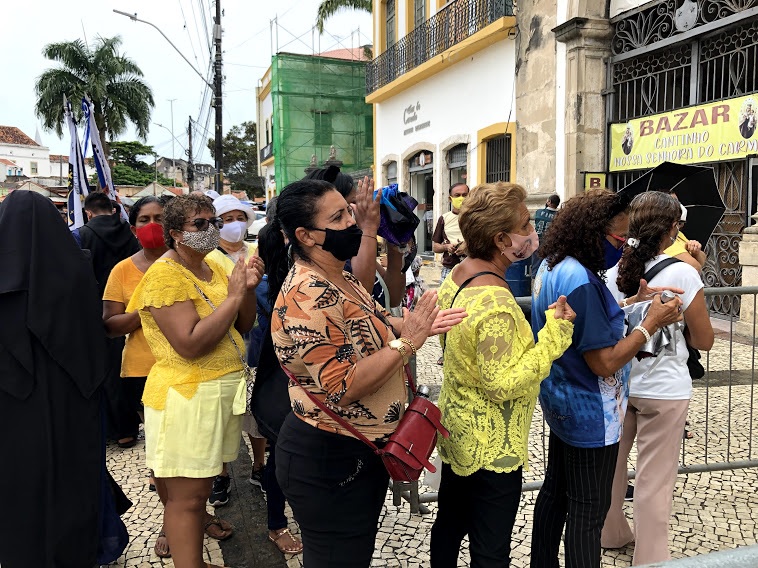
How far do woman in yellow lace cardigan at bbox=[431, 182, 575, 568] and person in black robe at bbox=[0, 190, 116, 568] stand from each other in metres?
1.46

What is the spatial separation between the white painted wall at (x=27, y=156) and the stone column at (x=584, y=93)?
304ft

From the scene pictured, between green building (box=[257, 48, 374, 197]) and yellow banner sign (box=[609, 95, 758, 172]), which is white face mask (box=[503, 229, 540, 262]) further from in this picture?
green building (box=[257, 48, 374, 197])

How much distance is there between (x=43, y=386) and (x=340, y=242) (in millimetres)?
1324

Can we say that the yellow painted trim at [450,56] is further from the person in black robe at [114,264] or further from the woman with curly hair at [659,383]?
the woman with curly hair at [659,383]

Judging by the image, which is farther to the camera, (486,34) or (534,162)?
(486,34)

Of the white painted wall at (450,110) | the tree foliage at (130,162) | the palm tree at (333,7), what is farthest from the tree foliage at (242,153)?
the white painted wall at (450,110)

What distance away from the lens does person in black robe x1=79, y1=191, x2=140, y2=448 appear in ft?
14.5

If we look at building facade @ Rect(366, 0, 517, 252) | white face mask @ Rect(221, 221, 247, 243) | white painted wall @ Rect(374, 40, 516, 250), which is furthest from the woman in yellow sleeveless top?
white painted wall @ Rect(374, 40, 516, 250)

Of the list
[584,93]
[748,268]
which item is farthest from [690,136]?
[748,268]

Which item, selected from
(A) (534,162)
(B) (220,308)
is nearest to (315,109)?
(A) (534,162)

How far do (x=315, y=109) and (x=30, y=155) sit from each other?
7952cm

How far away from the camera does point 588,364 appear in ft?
7.48

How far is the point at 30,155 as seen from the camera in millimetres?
88812

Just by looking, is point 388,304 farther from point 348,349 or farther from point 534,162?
point 534,162
